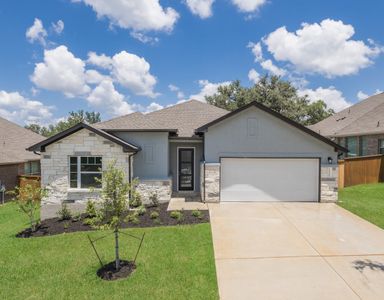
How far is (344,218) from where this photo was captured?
10.5 meters

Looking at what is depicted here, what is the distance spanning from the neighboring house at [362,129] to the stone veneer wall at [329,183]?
7.20m

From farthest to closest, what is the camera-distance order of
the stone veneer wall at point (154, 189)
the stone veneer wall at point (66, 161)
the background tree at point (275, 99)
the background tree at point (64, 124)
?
the background tree at point (64, 124) < the background tree at point (275, 99) < the stone veneer wall at point (154, 189) < the stone veneer wall at point (66, 161)

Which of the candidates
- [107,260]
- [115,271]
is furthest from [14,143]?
[115,271]

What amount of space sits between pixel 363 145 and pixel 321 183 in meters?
9.18

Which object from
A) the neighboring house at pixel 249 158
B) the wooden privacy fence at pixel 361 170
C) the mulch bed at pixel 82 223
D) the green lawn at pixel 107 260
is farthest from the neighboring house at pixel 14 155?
the wooden privacy fence at pixel 361 170

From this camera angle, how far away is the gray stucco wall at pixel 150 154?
1385 cm

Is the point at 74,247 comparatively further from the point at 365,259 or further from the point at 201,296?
the point at 365,259

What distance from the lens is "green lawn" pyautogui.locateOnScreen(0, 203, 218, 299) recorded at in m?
5.55

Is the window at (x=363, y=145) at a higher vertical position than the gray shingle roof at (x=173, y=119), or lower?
lower

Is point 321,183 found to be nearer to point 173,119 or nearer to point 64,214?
point 173,119

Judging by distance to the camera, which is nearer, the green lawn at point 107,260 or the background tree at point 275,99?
the green lawn at point 107,260

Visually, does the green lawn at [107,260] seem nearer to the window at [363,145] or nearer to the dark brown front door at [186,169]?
the dark brown front door at [186,169]

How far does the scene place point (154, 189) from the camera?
13023 millimetres

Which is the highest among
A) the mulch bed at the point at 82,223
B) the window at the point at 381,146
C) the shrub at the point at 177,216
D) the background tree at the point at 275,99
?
the background tree at the point at 275,99
